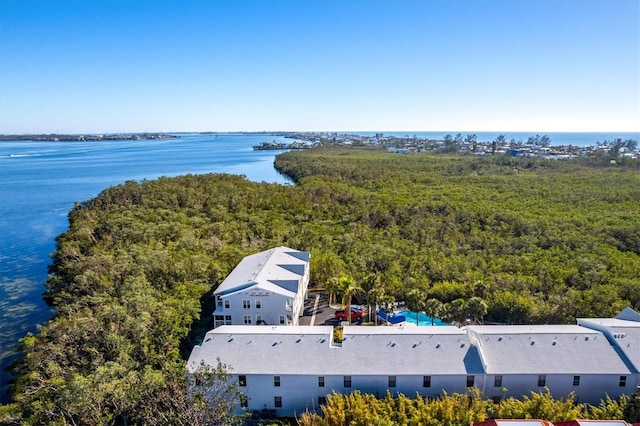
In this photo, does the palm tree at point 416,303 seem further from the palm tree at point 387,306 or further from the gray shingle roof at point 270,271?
the gray shingle roof at point 270,271

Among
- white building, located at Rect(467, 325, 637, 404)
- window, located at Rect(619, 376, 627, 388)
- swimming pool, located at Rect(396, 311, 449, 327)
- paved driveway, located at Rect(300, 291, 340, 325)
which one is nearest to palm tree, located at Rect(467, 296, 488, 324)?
swimming pool, located at Rect(396, 311, 449, 327)

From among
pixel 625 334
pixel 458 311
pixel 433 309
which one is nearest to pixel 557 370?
pixel 625 334

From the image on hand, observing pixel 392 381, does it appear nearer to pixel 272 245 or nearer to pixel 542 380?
pixel 542 380

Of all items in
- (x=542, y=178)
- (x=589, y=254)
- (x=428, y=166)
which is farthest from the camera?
(x=428, y=166)

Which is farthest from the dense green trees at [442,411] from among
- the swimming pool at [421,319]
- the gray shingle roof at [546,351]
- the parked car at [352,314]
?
the parked car at [352,314]

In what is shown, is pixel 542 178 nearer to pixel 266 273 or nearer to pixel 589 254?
pixel 589 254

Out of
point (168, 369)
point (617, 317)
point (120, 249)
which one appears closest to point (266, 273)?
point (168, 369)
